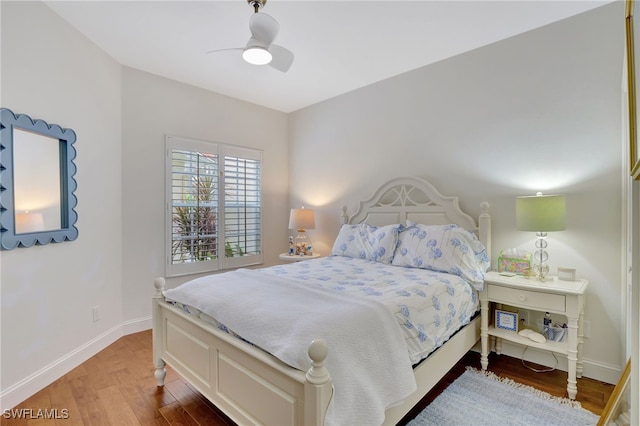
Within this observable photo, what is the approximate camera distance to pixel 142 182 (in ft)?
11.1

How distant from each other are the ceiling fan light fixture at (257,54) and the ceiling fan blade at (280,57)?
0.69 ft

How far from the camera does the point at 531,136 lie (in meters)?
2.63

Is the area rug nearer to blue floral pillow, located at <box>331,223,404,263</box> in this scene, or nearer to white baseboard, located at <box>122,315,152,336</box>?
blue floral pillow, located at <box>331,223,404,263</box>

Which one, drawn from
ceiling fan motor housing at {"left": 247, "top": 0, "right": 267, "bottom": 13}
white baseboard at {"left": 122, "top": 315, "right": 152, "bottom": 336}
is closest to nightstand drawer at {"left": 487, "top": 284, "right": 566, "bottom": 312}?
ceiling fan motor housing at {"left": 247, "top": 0, "right": 267, "bottom": 13}

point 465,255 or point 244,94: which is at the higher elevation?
point 244,94

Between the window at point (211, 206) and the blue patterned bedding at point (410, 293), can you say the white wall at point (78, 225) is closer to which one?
the window at point (211, 206)

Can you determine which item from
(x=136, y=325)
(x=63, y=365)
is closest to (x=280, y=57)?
(x=63, y=365)

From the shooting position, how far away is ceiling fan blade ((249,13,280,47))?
6.12 ft

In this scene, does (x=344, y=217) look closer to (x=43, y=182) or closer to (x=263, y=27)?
(x=263, y=27)

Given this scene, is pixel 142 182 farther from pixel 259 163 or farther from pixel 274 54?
pixel 274 54

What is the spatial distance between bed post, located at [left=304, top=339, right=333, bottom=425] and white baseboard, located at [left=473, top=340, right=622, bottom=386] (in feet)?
7.29

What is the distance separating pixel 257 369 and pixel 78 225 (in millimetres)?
2288

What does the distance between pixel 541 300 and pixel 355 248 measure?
164cm

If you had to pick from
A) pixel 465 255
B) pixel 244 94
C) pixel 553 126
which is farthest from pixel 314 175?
pixel 553 126
